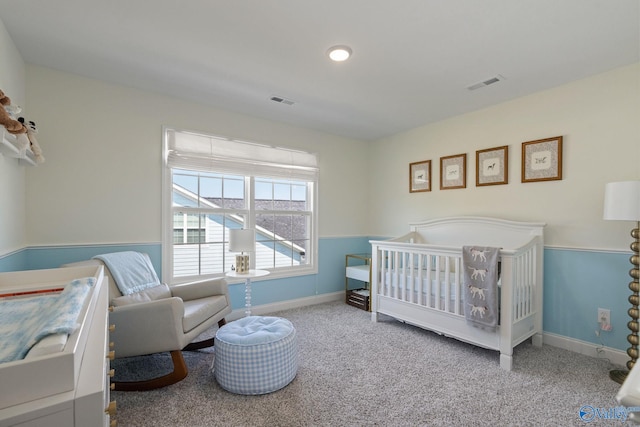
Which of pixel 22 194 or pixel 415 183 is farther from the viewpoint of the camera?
pixel 415 183

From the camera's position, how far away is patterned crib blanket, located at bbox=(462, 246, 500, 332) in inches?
92.9

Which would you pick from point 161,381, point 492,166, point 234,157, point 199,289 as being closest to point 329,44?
point 234,157

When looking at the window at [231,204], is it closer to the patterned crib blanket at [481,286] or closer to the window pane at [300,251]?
the window pane at [300,251]

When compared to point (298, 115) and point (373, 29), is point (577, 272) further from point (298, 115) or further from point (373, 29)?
point (298, 115)

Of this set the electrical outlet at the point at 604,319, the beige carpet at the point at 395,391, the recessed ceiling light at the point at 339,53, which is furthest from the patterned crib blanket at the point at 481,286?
the recessed ceiling light at the point at 339,53

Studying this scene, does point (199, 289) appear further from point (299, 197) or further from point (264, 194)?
point (299, 197)

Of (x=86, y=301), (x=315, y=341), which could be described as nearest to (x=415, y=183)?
(x=315, y=341)

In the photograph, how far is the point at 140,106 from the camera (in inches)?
113

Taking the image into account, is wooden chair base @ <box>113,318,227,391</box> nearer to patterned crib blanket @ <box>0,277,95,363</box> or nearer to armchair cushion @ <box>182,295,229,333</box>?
armchair cushion @ <box>182,295,229,333</box>

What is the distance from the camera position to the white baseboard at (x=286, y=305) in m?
3.37

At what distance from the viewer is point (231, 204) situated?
11.4 feet

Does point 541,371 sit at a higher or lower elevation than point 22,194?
lower

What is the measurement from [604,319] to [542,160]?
137 cm

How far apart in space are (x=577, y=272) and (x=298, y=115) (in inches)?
118
